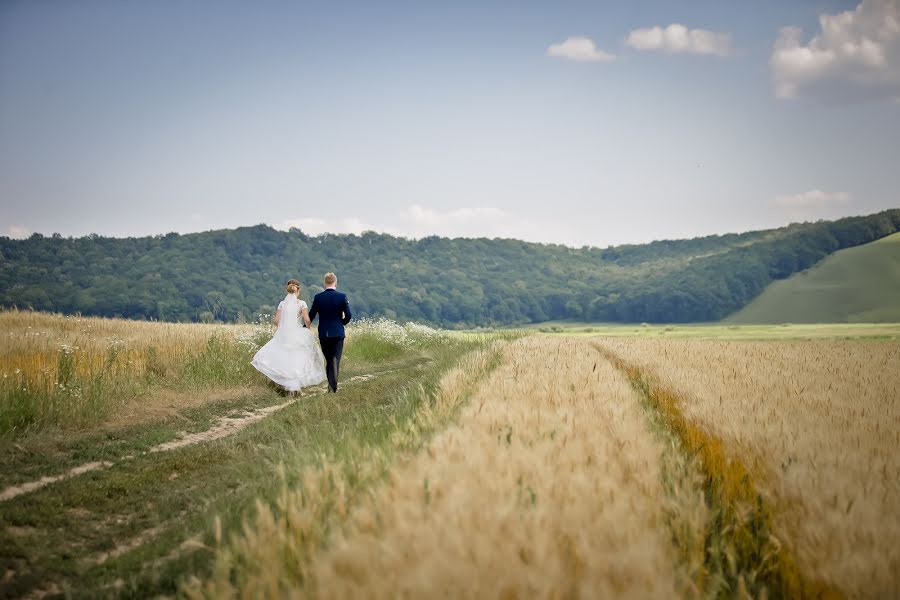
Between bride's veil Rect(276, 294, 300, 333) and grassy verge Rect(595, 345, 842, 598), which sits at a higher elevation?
bride's veil Rect(276, 294, 300, 333)

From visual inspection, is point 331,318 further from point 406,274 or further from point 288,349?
point 406,274

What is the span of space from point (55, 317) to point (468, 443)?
75.4 feet

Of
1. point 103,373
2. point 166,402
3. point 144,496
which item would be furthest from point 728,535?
point 103,373

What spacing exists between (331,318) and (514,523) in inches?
454

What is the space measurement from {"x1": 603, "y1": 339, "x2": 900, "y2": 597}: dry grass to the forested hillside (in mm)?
63627

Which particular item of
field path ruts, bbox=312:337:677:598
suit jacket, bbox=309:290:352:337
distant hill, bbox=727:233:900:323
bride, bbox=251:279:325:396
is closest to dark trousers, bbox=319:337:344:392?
suit jacket, bbox=309:290:352:337

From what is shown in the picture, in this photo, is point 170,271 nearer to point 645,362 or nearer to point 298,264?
point 298,264

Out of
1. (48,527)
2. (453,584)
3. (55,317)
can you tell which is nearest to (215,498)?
(48,527)

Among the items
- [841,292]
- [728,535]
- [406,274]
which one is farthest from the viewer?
[406,274]

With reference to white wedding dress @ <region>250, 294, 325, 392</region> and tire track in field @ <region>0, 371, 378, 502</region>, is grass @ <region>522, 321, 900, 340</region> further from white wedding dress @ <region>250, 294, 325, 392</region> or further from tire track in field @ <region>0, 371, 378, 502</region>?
tire track in field @ <region>0, 371, 378, 502</region>

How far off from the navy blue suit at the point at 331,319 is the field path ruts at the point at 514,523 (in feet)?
30.5

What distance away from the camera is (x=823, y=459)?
13.5 ft

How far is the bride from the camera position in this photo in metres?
14.6

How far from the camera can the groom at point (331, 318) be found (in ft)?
45.6
